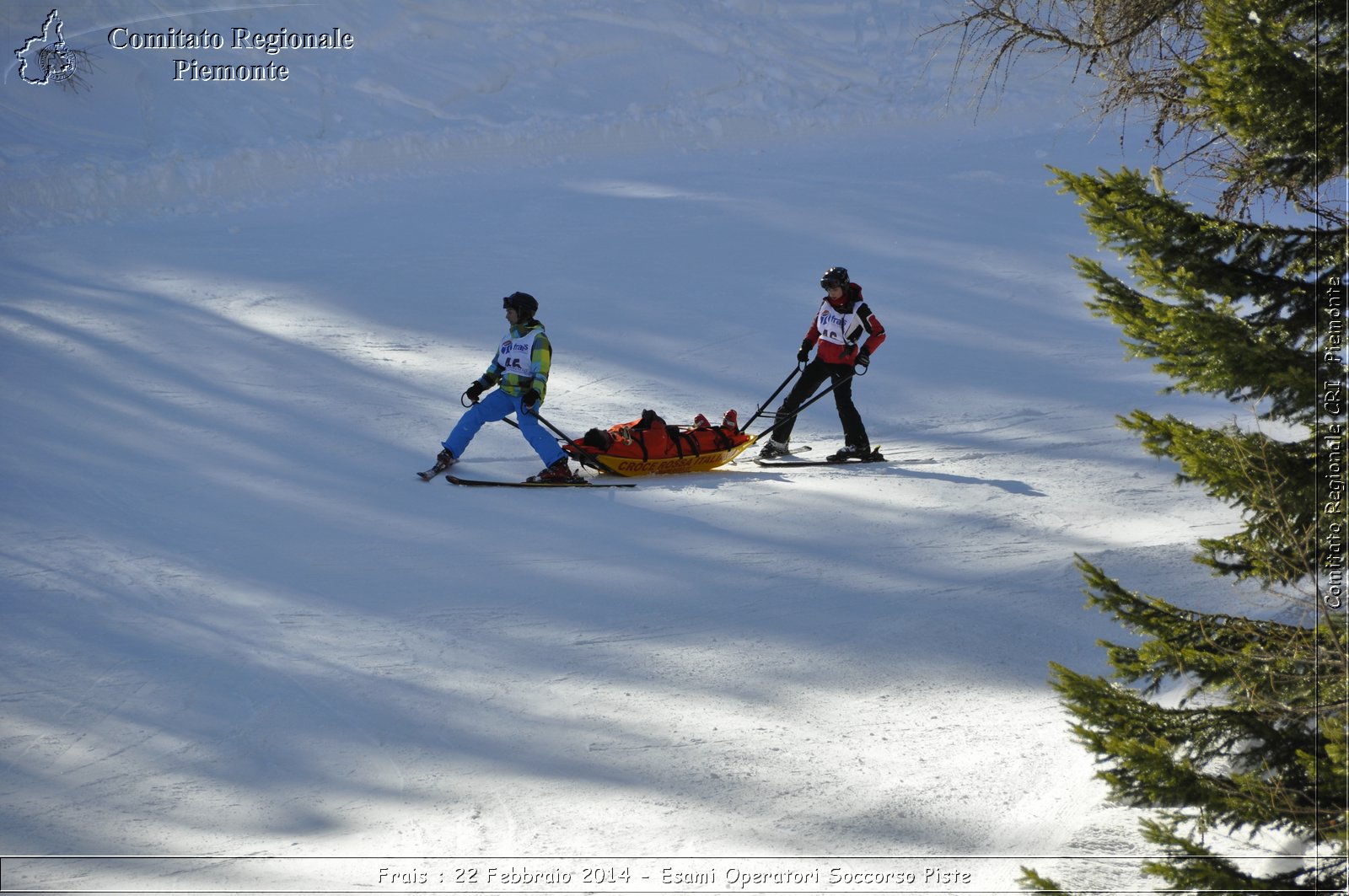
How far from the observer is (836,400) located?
33.2 ft

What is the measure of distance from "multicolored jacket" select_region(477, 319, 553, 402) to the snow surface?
91 cm

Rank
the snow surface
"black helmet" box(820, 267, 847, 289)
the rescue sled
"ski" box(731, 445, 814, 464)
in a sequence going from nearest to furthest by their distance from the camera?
the snow surface
the rescue sled
"black helmet" box(820, 267, 847, 289)
"ski" box(731, 445, 814, 464)

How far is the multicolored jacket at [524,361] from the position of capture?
9.05 metres

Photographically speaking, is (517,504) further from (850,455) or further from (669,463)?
(850,455)

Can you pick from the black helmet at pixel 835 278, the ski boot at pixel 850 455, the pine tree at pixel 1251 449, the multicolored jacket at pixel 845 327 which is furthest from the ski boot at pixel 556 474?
the pine tree at pixel 1251 449

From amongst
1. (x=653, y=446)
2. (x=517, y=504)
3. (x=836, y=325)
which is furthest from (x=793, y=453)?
(x=517, y=504)

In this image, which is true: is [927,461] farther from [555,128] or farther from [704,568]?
[555,128]

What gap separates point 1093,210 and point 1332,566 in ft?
4.90

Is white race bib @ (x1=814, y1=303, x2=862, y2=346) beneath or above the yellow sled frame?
above

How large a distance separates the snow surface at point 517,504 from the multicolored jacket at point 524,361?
0.91 metres

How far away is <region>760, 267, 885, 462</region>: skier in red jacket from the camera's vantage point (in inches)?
389

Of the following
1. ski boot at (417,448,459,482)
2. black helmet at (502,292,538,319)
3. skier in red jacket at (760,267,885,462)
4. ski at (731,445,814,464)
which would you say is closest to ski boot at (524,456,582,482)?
ski boot at (417,448,459,482)

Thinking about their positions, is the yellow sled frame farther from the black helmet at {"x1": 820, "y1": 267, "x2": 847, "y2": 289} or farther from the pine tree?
the pine tree

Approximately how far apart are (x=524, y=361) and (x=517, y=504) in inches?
46.5
